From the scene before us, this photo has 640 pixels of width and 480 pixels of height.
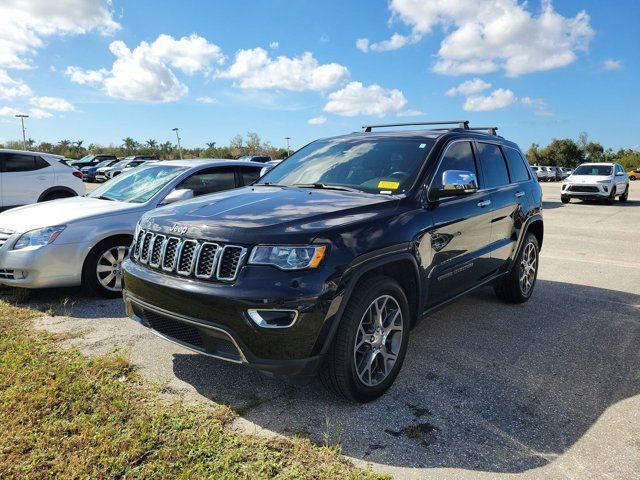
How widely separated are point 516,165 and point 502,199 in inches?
34.0

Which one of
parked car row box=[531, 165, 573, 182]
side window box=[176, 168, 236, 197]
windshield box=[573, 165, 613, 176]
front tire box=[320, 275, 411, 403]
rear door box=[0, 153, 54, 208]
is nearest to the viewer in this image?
front tire box=[320, 275, 411, 403]

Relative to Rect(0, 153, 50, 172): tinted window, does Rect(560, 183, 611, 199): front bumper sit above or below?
below

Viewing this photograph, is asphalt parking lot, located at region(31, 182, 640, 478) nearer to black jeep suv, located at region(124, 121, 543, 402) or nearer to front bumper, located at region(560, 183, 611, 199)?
black jeep suv, located at region(124, 121, 543, 402)

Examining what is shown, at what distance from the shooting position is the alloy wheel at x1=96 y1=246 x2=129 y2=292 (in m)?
5.29

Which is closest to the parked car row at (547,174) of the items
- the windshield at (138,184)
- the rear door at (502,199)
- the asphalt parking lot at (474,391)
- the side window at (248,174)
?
the side window at (248,174)

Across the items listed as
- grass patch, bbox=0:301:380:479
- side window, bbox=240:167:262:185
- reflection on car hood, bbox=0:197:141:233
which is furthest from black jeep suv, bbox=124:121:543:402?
side window, bbox=240:167:262:185

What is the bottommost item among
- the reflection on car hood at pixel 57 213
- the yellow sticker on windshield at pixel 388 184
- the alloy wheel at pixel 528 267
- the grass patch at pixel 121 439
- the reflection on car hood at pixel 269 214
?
the grass patch at pixel 121 439

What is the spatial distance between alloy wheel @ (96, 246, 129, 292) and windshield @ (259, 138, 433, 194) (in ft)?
6.46

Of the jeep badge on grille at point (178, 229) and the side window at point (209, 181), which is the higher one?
the side window at point (209, 181)

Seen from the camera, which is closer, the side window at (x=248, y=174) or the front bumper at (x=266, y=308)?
the front bumper at (x=266, y=308)

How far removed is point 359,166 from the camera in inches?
161

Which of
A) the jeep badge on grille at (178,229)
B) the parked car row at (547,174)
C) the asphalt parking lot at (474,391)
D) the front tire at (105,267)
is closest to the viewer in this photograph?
the asphalt parking lot at (474,391)

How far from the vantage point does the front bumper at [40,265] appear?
490 cm

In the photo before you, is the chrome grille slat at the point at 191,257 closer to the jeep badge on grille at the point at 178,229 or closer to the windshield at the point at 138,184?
the jeep badge on grille at the point at 178,229
